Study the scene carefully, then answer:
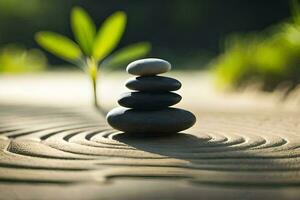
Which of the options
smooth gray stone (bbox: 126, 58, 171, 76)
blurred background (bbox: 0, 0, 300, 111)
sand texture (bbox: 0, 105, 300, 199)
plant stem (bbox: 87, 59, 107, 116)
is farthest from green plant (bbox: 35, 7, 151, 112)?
blurred background (bbox: 0, 0, 300, 111)

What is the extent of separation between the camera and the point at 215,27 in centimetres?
1748

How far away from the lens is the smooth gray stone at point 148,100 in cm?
358

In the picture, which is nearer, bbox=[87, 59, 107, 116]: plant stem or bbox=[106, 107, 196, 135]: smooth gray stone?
bbox=[106, 107, 196, 135]: smooth gray stone

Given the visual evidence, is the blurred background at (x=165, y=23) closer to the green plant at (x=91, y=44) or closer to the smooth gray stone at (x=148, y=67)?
the green plant at (x=91, y=44)

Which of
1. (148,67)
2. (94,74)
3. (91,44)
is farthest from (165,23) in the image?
(148,67)

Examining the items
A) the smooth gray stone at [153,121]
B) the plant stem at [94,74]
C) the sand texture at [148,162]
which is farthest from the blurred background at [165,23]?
the smooth gray stone at [153,121]

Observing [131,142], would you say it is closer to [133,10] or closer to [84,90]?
[84,90]

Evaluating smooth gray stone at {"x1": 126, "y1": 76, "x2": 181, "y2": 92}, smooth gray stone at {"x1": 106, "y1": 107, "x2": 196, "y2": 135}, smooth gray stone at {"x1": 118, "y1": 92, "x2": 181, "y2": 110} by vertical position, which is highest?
smooth gray stone at {"x1": 126, "y1": 76, "x2": 181, "y2": 92}

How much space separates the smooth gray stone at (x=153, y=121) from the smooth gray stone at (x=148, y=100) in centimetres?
4

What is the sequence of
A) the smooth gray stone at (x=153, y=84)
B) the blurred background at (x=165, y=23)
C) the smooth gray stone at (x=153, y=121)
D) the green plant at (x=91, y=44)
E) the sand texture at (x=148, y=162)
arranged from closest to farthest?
the sand texture at (x=148, y=162) → the smooth gray stone at (x=153, y=121) → the smooth gray stone at (x=153, y=84) → the green plant at (x=91, y=44) → the blurred background at (x=165, y=23)

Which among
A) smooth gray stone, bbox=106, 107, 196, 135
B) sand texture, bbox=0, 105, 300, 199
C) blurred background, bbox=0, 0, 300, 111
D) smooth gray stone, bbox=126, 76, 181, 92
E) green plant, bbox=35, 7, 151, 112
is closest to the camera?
sand texture, bbox=0, 105, 300, 199

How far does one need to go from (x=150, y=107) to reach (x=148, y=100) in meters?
0.05

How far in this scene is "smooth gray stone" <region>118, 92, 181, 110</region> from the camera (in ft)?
11.7

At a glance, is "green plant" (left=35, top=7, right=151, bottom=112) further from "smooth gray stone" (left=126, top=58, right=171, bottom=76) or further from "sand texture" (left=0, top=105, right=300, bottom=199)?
"smooth gray stone" (left=126, top=58, right=171, bottom=76)
